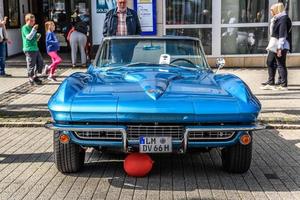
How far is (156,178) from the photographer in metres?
5.41

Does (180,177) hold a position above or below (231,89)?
below

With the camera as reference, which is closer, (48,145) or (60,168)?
(60,168)

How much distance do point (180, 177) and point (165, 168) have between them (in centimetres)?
37

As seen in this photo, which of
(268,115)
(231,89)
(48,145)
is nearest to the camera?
(231,89)

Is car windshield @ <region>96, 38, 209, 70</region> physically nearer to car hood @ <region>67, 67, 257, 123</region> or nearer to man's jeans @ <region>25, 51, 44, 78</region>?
car hood @ <region>67, 67, 257, 123</region>

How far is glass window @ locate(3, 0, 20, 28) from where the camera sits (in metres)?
16.5

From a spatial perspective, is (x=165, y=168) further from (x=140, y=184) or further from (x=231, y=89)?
(x=231, y=89)

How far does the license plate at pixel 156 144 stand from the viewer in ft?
16.3

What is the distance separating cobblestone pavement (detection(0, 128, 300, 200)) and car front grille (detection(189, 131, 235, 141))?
1.59 feet

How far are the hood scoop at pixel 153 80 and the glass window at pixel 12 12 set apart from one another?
1148cm

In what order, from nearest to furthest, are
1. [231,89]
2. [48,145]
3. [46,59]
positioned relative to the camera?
[231,89] → [48,145] → [46,59]

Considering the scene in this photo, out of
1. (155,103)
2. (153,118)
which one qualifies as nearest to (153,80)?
(155,103)

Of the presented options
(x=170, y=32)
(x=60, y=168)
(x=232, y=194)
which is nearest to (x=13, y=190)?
(x=60, y=168)

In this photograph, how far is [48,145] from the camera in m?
6.91
